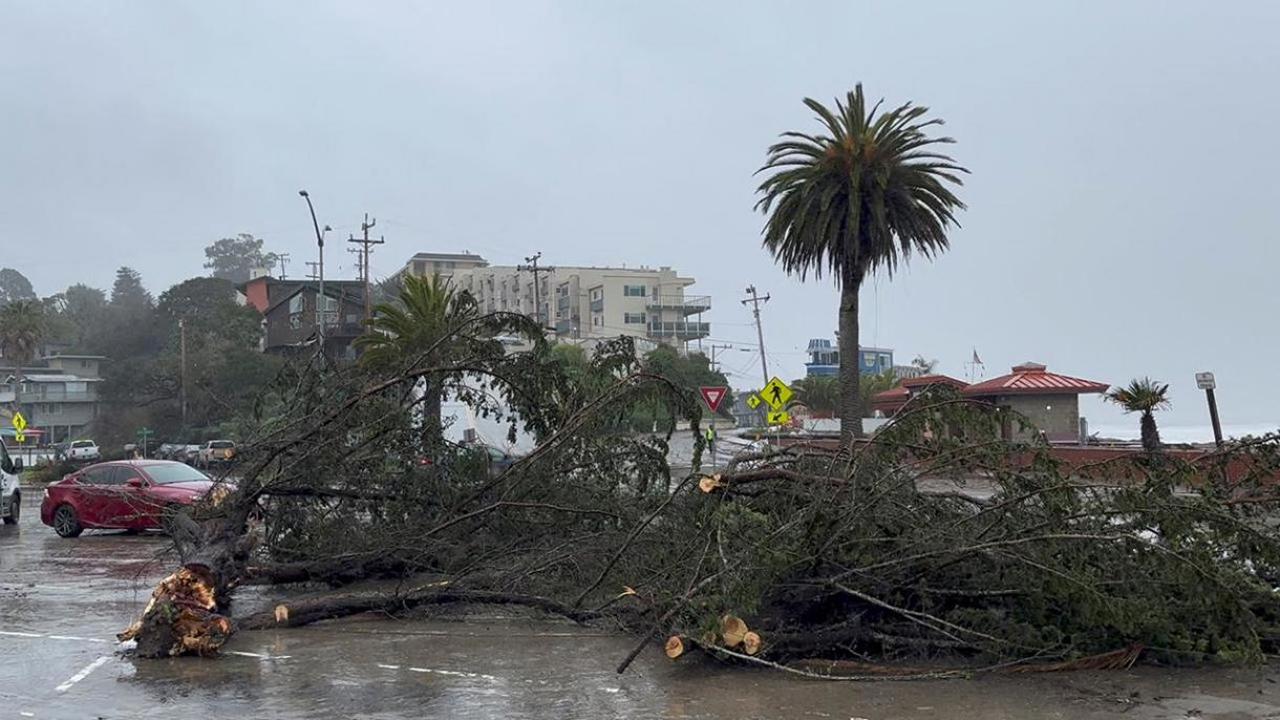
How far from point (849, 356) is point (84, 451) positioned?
5227 cm

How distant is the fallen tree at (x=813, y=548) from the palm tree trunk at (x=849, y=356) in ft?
49.1

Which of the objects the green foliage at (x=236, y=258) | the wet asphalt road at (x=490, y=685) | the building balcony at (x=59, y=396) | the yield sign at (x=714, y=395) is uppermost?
the green foliage at (x=236, y=258)

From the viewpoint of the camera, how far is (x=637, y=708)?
7805 millimetres

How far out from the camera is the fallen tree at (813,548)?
8203mm

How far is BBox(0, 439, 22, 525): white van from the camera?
2320 cm

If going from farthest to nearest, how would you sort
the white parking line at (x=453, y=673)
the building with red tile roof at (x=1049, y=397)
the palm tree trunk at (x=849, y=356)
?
1. the building with red tile roof at (x=1049, y=397)
2. the palm tree trunk at (x=849, y=356)
3. the white parking line at (x=453, y=673)

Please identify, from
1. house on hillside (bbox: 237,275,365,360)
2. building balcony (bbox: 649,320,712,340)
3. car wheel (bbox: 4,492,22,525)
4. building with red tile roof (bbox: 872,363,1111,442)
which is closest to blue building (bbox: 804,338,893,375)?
building balcony (bbox: 649,320,712,340)

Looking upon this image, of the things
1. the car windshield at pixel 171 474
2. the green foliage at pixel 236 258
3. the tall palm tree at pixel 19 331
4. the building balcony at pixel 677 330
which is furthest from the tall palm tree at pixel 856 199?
the green foliage at pixel 236 258

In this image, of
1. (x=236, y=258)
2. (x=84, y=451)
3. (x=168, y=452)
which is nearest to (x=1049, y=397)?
(x=168, y=452)

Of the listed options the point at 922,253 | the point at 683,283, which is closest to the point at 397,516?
the point at 922,253

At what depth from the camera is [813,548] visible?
335 inches

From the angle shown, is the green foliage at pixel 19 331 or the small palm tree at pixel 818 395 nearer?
the small palm tree at pixel 818 395

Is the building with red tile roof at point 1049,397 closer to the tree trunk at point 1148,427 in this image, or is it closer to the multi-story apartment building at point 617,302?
the tree trunk at point 1148,427

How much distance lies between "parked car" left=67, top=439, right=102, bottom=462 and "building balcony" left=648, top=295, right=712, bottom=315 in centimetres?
5279
